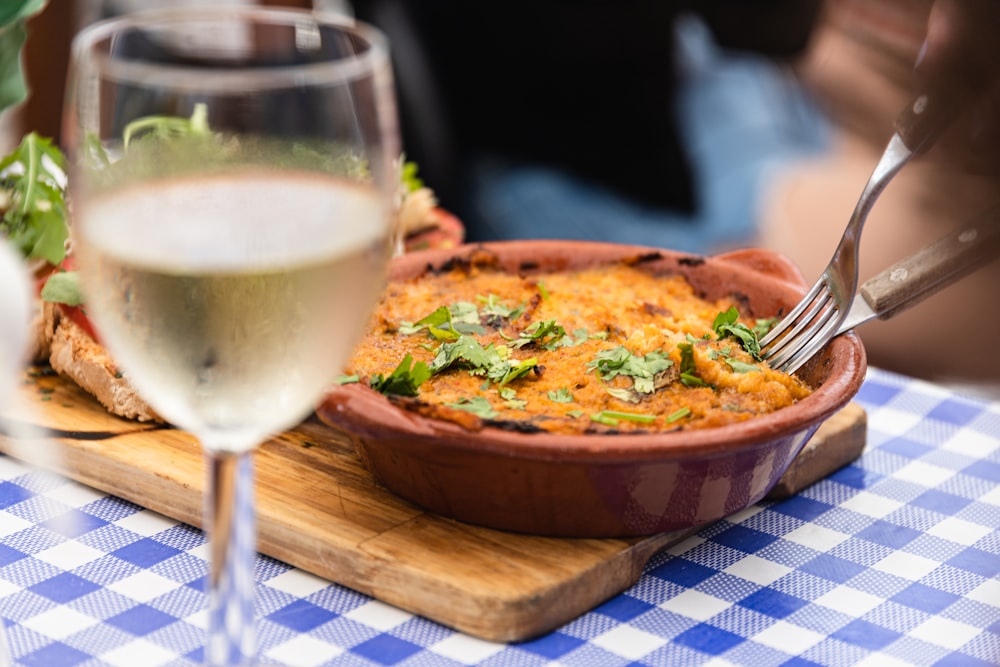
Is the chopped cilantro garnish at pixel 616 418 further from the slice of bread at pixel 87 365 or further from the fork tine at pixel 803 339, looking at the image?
the slice of bread at pixel 87 365

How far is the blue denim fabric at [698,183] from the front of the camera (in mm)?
3506

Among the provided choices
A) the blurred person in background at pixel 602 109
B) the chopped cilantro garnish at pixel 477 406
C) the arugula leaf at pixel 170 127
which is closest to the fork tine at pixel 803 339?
the chopped cilantro garnish at pixel 477 406

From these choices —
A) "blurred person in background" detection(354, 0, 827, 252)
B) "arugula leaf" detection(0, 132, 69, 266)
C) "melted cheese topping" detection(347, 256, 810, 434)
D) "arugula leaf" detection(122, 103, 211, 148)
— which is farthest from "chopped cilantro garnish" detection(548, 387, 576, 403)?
"blurred person in background" detection(354, 0, 827, 252)

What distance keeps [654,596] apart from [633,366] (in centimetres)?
22

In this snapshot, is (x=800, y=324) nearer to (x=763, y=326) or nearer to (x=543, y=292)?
(x=763, y=326)

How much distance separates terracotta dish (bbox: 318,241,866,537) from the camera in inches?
39.6

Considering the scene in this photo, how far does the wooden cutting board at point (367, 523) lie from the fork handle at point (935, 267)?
0.21 m

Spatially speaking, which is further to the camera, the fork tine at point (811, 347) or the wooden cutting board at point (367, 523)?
the fork tine at point (811, 347)

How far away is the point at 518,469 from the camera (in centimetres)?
103

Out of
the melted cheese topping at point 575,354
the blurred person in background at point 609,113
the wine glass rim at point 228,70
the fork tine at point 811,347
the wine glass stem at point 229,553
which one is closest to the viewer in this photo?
the wine glass rim at point 228,70

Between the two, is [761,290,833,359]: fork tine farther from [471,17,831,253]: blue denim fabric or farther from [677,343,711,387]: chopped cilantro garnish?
[471,17,831,253]: blue denim fabric

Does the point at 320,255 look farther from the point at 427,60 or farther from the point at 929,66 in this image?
the point at 427,60

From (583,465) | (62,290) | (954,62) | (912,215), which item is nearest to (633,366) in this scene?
(583,465)

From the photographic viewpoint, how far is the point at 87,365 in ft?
4.42
